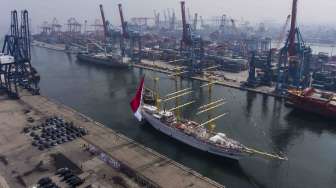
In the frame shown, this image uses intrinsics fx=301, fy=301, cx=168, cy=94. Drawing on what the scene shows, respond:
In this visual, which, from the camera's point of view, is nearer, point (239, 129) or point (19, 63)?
point (239, 129)

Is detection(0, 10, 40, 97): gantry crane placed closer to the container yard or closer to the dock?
the container yard

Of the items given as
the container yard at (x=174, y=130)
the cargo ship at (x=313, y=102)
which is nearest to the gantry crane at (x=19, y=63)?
the container yard at (x=174, y=130)

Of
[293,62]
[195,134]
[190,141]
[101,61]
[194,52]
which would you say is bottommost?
[190,141]

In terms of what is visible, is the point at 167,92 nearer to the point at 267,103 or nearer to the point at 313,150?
the point at 267,103

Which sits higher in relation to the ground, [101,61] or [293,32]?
[293,32]

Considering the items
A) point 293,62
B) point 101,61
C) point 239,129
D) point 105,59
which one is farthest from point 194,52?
point 239,129

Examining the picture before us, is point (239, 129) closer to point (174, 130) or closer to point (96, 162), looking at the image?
point (174, 130)

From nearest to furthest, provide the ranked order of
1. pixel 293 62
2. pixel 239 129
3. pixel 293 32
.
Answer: pixel 239 129 < pixel 293 32 < pixel 293 62

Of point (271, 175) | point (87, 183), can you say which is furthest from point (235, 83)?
point (87, 183)
